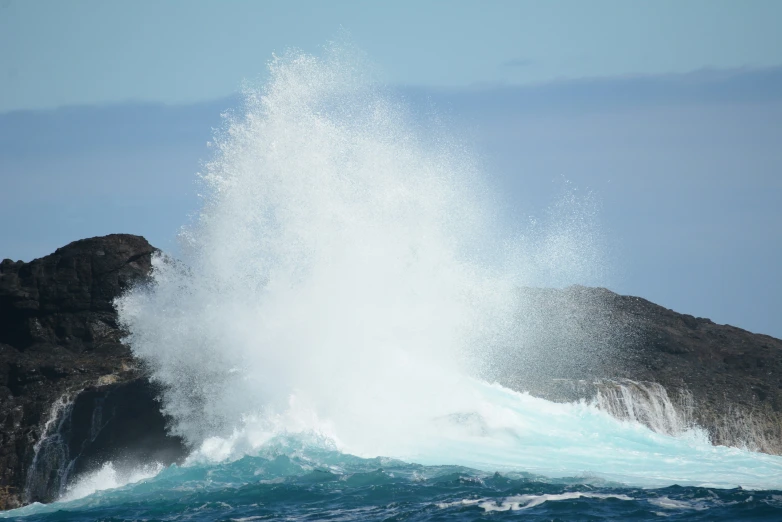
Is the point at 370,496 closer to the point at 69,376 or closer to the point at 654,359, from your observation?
the point at 69,376

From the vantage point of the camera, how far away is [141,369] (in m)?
24.1

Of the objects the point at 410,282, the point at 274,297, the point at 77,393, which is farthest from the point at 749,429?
the point at 77,393

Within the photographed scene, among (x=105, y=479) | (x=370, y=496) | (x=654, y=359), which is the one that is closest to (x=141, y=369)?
(x=105, y=479)

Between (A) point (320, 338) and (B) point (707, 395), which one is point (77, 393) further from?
(B) point (707, 395)

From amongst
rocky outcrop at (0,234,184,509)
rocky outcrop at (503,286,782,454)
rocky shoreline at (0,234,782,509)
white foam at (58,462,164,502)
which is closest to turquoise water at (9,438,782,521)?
white foam at (58,462,164,502)

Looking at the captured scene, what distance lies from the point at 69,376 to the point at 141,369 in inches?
71.5

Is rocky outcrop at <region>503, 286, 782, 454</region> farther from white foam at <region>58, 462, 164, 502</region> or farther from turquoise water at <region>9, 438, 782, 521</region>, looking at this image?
white foam at <region>58, 462, 164, 502</region>

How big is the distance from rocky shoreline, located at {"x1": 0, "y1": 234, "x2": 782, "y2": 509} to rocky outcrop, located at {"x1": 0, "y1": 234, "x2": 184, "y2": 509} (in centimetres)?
3

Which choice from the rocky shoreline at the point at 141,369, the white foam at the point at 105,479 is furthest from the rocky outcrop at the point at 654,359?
the white foam at the point at 105,479

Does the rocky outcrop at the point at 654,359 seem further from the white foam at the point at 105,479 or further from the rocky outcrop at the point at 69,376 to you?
the white foam at the point at 105,479

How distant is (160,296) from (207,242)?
193 cm

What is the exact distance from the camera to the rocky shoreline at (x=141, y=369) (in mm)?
21922

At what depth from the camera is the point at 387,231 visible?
25969 mm

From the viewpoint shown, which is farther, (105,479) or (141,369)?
(141,369)
